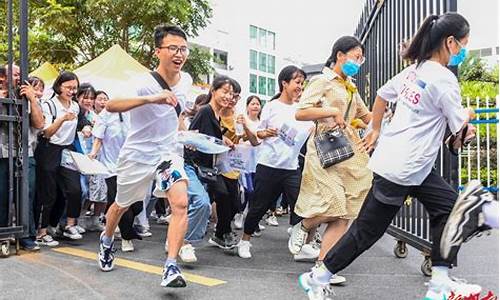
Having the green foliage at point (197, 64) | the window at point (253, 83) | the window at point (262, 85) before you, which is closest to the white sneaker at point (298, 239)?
the green foliage at point (197, 64)

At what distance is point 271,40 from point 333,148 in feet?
193

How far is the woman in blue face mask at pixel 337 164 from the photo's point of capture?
4121 mm

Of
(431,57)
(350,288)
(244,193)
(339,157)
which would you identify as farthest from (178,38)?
(244,193)

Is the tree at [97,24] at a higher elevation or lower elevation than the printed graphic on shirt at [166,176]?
higher

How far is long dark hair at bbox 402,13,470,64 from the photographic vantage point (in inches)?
124

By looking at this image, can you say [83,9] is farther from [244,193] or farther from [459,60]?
[459,60]

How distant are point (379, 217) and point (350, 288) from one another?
861 millimetres

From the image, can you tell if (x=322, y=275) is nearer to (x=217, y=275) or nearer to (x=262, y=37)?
(x=217, y=275)

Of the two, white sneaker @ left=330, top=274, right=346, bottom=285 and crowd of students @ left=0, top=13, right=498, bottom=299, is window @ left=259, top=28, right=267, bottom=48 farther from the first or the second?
white sneaker @ left=330, top=274, right=346, bottom=285

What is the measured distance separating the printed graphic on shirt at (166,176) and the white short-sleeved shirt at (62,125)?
196 cm

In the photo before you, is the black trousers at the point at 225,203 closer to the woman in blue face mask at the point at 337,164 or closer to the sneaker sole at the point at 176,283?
the woman in blue face mask at the point at 337,164

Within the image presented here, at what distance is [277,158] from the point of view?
16.9 feet

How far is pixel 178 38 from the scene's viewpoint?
4.02 m

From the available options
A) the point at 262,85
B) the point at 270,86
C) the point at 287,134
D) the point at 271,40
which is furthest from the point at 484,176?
the point at 271,40
